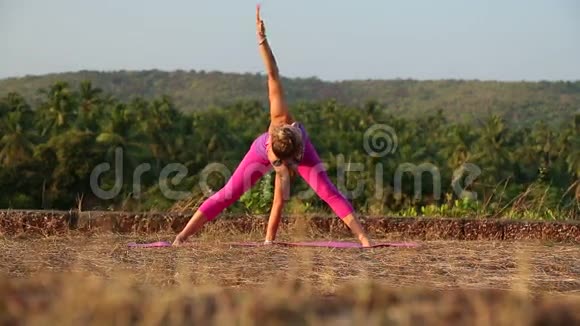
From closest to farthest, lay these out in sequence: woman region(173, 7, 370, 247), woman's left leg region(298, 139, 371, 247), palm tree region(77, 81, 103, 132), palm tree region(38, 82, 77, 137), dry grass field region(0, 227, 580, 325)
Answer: dry grass field region(0, 227, 580, 325) → woman region(173, 7, 370, 247) → woman's left leg region(298, 139, 371, 247) → palm tree region(38, 82, 77, 137) → palm tree region(77, 81, 103, 132)

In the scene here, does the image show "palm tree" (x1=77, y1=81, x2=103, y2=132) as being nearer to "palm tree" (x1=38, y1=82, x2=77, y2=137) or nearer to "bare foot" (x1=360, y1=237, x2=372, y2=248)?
"palm tree" (x1=38, y1=82, x2=77, y2=137)

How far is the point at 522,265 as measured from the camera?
5.55 m

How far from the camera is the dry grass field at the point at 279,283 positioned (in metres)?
1.71

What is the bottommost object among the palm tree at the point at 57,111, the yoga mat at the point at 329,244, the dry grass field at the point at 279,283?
the palm tree at the point at 57,111

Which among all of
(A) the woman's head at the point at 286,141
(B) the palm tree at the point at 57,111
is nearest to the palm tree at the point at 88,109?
(B) the palm tree at the point at 57,111

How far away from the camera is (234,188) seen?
7.36 metres

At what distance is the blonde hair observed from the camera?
22.2 feet

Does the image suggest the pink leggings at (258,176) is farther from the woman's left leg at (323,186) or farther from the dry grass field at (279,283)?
the dry grass field at (279,283)

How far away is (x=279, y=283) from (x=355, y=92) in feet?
439

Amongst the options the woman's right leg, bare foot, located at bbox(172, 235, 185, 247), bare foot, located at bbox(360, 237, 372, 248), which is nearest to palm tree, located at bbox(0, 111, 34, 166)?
the woman's right leg

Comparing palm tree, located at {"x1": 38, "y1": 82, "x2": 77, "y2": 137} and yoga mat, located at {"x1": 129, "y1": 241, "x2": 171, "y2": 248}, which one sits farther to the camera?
palm tree, located at {"x1": 38, "y1": 82, "x2": 77, "y2": 137}

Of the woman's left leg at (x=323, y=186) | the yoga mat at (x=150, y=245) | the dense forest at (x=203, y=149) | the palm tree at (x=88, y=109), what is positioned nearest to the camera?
the yoga mat at (x=150, y=245)

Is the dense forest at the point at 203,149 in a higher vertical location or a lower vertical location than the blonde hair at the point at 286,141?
lower

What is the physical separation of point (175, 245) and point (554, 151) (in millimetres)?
68417
